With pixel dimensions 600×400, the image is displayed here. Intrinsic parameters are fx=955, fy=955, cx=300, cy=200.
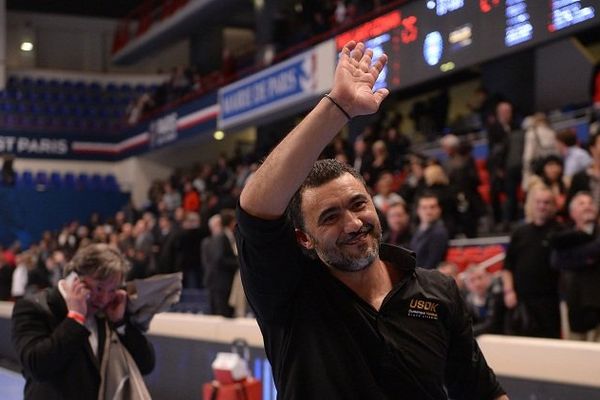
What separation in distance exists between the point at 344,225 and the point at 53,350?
5.53ft

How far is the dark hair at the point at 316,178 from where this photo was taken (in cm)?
238

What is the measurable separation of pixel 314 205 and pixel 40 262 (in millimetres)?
18074

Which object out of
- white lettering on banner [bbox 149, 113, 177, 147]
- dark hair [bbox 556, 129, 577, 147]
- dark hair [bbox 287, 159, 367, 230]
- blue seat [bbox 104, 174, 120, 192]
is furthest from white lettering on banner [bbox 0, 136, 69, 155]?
dark hair [bbox 287, 159, 367, 230]

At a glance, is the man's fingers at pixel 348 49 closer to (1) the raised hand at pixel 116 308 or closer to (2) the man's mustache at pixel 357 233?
(2) the man's mustache at pixel 357 233

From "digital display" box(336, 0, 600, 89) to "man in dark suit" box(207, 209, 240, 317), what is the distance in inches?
109

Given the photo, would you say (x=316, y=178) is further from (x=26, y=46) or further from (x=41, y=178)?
(x=26, y=46)

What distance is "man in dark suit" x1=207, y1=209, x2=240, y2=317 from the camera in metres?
10.4

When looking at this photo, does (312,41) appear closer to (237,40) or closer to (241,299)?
(241,299)

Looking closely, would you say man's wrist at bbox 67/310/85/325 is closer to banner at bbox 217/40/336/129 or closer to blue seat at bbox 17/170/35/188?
banner at bbox 217/40/336/129

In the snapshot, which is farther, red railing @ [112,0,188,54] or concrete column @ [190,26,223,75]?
concrete column @ [190,26,223,75]

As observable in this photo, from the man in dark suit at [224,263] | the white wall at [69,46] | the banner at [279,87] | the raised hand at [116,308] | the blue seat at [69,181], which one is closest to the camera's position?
the raised hand at [116,308]

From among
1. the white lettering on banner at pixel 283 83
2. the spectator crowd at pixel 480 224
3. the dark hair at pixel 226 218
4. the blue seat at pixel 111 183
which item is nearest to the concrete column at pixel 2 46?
the blue seat at pixel 111 183

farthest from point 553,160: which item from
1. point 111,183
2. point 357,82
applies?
point 111,183

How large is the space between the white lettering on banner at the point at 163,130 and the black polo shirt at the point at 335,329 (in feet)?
72.9
